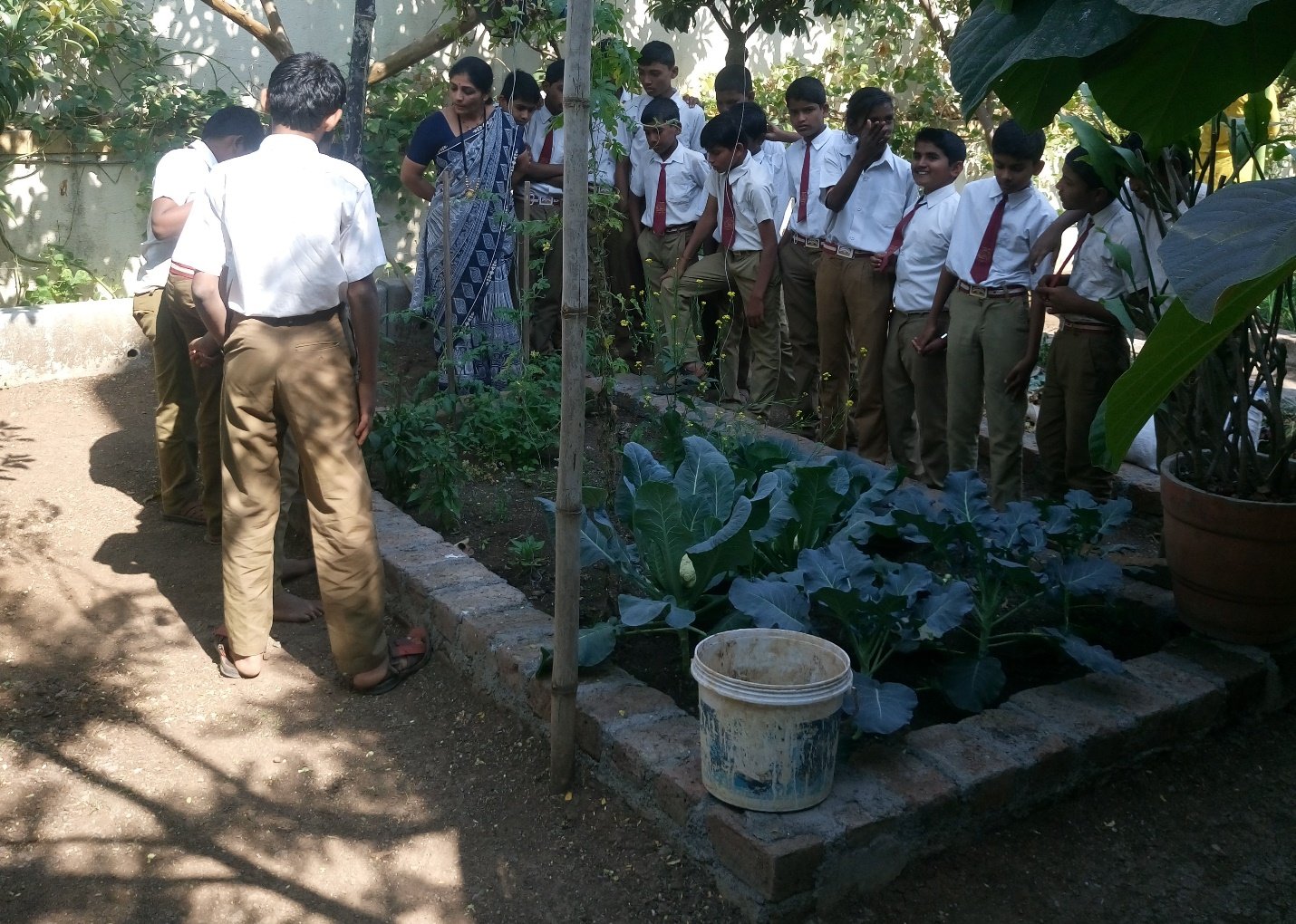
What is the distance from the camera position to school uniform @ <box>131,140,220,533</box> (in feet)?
15.7

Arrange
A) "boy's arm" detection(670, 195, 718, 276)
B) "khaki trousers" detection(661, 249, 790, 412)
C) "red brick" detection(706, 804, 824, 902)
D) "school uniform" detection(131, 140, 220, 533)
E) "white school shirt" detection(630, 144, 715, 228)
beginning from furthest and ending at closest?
"white school shirt" detection(630, 144, 715, 228)
"boy's arm" detection(670, 195, 718, 276)
"khaki trousers" detection(661, 249, 790, 412)
"school uniform" detection(131, 140, 220, 533)
"red brick" detection(706, 804, 824, 902)

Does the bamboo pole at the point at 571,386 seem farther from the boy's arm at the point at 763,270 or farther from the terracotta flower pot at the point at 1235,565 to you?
the boy's arm at the point at 763,270

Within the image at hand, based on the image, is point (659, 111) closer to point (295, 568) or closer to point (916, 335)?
point (916, 335)

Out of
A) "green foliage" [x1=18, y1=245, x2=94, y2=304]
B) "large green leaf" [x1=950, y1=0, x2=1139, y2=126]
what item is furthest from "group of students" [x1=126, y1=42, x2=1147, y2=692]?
"green foliage" [x1=18, y1=245, x2=94, y2=304]

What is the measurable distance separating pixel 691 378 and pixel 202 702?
9.78ft

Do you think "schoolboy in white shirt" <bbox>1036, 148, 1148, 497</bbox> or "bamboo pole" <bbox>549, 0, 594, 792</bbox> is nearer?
"bamboo pole" <bbox>549, 0, 594, 792</bbox>

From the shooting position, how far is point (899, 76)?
11422 mm

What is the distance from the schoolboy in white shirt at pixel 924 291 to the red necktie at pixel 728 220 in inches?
41.7

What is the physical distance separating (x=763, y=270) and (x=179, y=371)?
3020 mm

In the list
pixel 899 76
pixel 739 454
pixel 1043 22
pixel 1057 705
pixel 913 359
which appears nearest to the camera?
pixel 1043 22

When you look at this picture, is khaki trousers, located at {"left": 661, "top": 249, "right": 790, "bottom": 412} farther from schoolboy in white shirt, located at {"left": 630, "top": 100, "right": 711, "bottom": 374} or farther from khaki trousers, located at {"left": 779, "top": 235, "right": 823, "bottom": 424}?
schoolboy in white shirt, located at {"left": 630, "top": 100, "right": 711, "bottom": 374}

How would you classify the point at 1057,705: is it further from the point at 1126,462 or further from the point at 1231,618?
the point at 1126,462

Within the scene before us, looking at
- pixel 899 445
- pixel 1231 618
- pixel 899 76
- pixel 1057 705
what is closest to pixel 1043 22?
pixel 1057 705

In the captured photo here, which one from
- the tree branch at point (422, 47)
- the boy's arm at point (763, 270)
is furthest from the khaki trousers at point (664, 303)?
the tree branch at point (422, 47)
